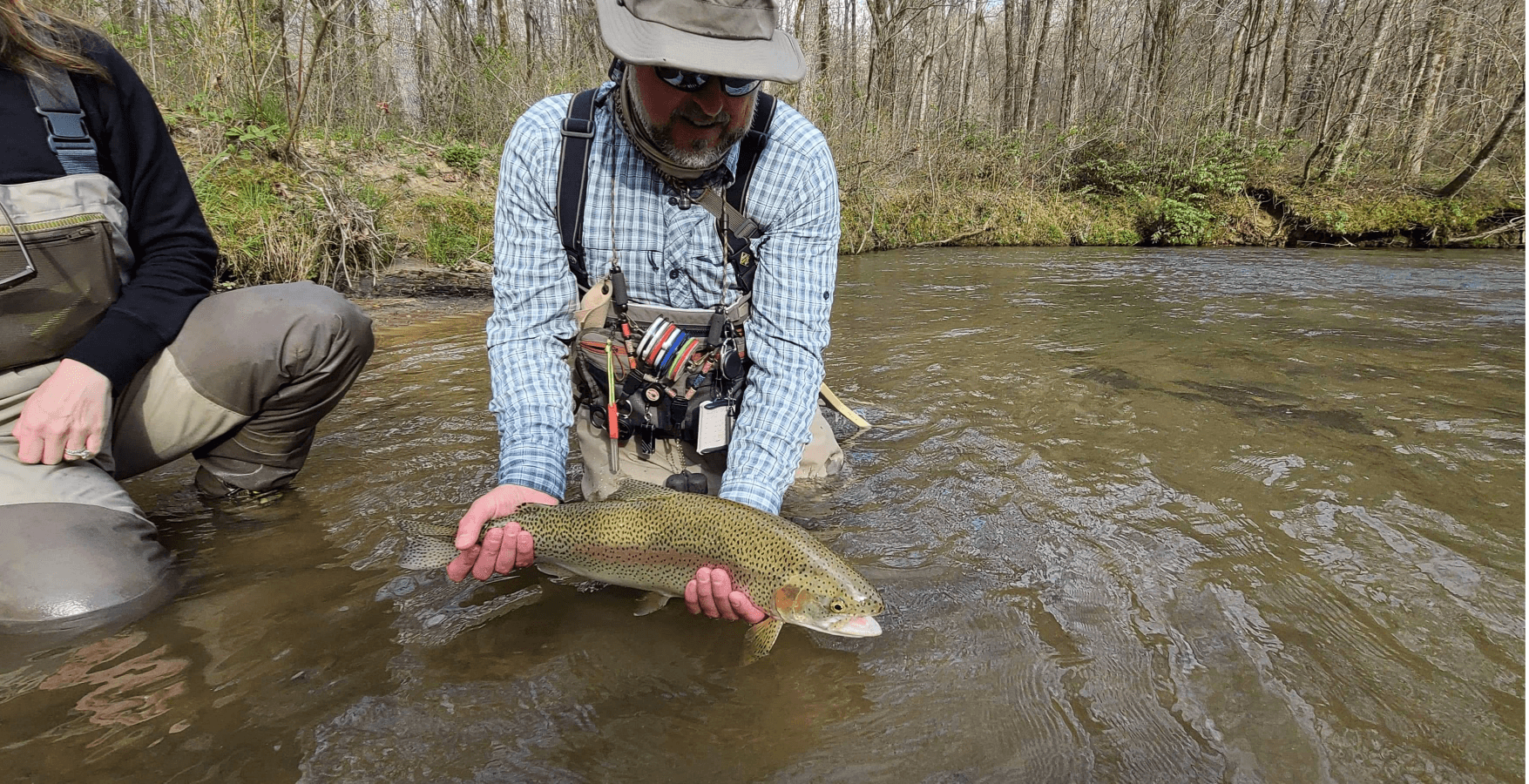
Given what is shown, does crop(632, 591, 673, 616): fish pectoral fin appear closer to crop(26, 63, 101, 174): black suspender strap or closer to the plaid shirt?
the plaid shirt

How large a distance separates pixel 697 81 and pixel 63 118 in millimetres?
1882

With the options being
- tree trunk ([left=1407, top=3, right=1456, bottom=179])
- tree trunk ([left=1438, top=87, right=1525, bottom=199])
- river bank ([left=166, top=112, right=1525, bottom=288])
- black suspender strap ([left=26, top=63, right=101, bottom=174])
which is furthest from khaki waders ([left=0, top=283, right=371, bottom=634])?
tree trunk ([left=1407, top=3, right=1456, bottom=179])

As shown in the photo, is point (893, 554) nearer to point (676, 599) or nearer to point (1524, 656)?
point (676, 599)

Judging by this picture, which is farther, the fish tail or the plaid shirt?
the plaid shirt

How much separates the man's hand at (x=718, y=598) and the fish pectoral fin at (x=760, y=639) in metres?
0.05

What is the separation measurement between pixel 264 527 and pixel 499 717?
63.1 inches

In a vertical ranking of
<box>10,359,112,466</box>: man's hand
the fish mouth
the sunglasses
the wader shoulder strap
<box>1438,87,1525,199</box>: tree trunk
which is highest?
<box>1438,87,1525,199</box>: tree trunk

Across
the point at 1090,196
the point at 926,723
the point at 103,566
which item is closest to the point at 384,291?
the point at 103,566

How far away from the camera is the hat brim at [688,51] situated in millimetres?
2207

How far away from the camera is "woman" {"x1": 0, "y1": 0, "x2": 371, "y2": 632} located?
229 centimetres

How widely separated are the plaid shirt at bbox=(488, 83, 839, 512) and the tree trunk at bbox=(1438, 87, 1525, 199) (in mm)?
17641

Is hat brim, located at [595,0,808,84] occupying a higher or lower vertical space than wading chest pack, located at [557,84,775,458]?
higher

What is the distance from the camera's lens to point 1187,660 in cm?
236

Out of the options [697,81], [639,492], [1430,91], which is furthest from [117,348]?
[1430,91]
